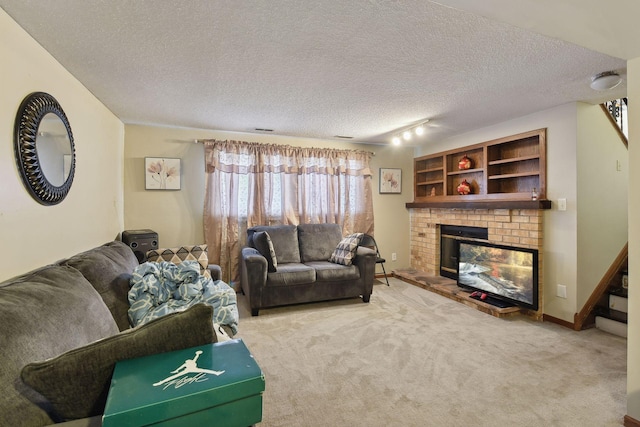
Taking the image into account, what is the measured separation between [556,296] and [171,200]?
460cm

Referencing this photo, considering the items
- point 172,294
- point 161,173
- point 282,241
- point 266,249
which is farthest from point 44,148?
point 282,241

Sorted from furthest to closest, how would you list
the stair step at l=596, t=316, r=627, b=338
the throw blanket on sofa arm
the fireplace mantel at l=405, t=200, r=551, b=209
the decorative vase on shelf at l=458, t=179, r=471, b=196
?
the decorative vase on shelf at l=458, t=179, r=471, b=196 < the fireplace mantel at l=405, t=200, r=551, b=209 < the stair step at l=596, t=316, r=627, b=338 < the throw blanket on sofa arm

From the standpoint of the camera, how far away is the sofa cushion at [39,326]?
84 centimetres

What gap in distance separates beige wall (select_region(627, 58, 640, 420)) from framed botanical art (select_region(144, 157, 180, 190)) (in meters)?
4.26

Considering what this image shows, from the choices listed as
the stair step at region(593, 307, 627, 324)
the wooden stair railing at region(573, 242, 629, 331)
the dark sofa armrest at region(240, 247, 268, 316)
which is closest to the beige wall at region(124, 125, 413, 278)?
the dark sofa armrest at region(240, 247, 268, 316)

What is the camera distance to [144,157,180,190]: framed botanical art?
3.91 meters

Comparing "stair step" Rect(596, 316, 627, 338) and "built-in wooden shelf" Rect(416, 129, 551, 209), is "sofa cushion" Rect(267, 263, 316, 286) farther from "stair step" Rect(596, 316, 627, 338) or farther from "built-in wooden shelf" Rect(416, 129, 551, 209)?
"stair step" Rect(596, 316, 627, 338)

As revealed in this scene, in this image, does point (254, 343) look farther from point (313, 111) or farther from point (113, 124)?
point (113, 124)

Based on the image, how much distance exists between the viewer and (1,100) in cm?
155

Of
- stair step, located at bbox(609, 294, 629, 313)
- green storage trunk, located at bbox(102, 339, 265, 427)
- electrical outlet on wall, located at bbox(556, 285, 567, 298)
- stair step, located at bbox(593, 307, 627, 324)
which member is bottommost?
stair step, located at bbox(593, 307, 627, 324)

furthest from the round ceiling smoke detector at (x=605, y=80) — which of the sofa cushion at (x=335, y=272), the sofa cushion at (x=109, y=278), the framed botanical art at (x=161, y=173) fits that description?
the framed botanical art at (x=161, y=173)

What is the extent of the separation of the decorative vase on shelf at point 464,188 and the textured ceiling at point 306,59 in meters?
1.08

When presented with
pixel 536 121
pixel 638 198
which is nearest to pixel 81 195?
pixel 638 198

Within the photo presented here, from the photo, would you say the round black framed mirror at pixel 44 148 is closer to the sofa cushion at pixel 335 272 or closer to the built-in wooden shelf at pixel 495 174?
the sofa cushion at pixel 335 272
